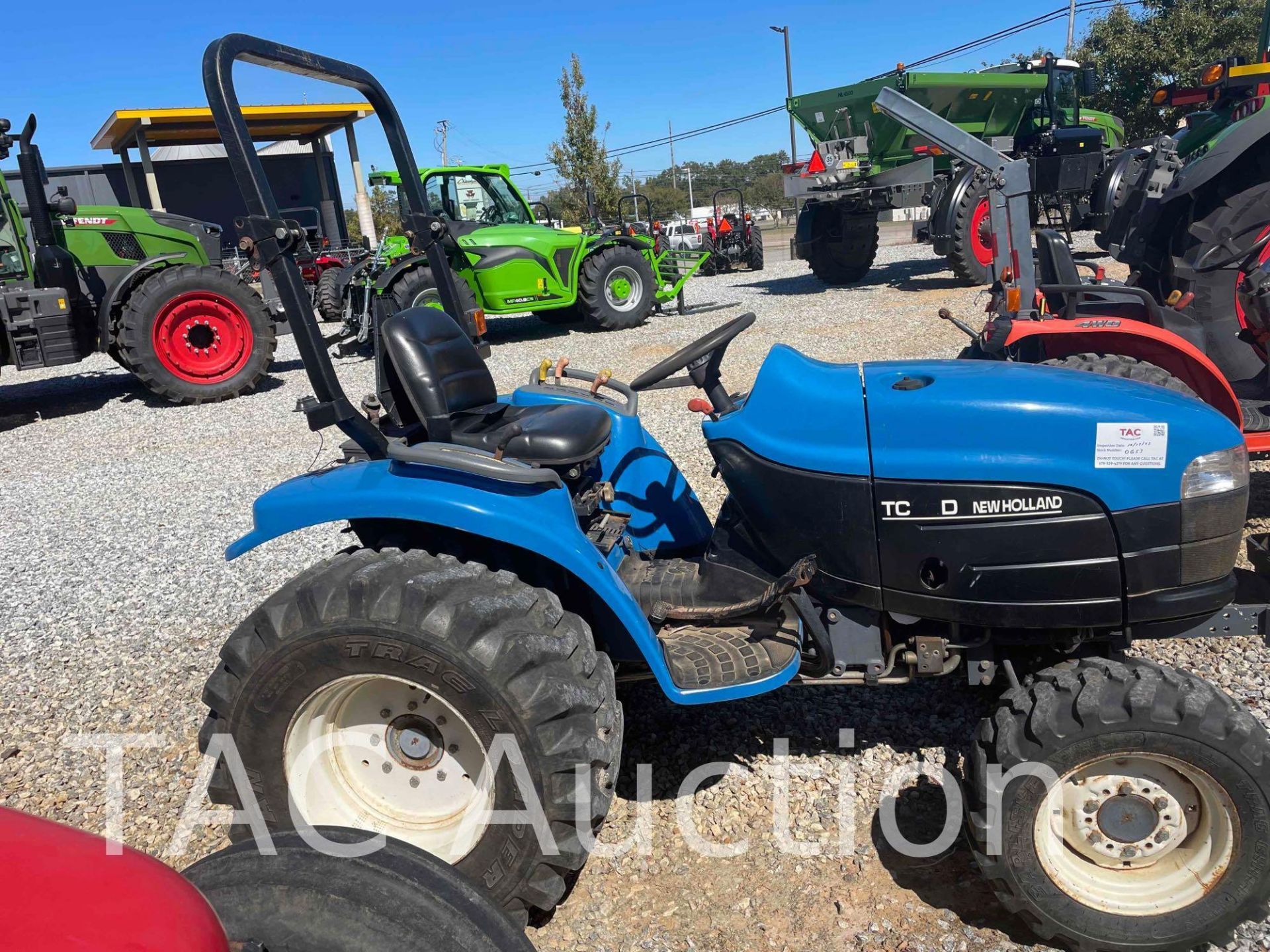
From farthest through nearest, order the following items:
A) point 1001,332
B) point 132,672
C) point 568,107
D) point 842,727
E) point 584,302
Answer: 1. point 568,107
2. point 584,302
3. point 1001,332
4. point 132,672
5. point 842,727

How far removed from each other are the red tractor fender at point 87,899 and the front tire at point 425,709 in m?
0.84

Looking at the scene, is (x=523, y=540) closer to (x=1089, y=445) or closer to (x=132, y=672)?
(x=1089, y=445)

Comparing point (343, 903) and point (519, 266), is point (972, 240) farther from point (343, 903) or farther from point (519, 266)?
point (343, 903)

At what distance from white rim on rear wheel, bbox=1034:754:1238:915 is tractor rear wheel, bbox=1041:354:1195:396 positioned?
6.57 ft

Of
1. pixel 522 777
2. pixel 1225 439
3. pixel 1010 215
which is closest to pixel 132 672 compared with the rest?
pixel 522 777

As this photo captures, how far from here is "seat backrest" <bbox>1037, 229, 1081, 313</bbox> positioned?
445 centimetres

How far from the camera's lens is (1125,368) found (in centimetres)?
366

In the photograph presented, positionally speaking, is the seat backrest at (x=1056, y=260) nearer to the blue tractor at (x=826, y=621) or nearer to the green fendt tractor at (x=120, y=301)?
the blue tractor at (x=826, y=621)

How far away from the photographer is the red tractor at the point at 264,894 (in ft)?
3.16

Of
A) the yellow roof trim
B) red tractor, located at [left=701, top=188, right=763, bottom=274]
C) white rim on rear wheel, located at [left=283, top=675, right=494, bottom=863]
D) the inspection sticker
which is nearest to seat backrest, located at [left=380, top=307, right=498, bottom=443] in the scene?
white rim on rear wheel, located at [left=283, top=675, right=494, bottom=863]

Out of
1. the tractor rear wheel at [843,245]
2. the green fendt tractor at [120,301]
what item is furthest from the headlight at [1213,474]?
the tractor rear wheel at [843,245]

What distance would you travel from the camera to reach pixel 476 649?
1.89 meters

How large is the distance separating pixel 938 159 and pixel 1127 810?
478 inches

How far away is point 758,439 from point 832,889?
106 cm
